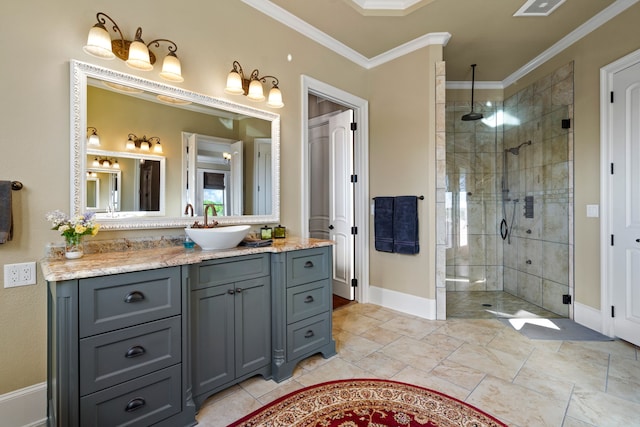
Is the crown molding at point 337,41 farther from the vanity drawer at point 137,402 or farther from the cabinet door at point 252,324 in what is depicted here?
the vanity drawer at point 137,402

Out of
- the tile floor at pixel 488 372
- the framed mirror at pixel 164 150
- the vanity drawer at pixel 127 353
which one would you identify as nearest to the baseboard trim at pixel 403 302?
the tile floor at pixel 488 372

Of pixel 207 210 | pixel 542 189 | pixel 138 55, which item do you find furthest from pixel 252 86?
pixel 542 189

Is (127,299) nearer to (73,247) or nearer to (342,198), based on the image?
(73,247)

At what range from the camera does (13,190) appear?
155 centimetres

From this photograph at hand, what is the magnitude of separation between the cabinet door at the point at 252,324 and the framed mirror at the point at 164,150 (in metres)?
0.67

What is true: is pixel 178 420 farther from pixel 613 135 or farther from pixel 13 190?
pixel 613 135

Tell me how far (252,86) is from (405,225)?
2106mm

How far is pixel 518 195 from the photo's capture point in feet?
12.8

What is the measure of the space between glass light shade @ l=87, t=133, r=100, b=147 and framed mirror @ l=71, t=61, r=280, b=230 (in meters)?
0.02

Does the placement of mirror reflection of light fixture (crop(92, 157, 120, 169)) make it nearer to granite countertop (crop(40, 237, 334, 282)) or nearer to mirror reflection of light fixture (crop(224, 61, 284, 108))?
granite countertop (crop(40, 237, 334, 282))

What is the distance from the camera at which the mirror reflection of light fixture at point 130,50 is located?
5.40 ft

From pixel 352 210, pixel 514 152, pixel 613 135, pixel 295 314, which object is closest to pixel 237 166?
pixel 295 314

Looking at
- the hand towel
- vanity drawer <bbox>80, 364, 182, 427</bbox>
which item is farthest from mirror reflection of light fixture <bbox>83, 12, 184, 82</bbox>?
vanity drawer <bbox>80, 364, 182, 427</bbox>

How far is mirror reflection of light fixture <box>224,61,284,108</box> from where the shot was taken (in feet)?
7.42
